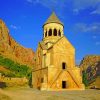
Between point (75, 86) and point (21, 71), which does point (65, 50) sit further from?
point (21, 71)

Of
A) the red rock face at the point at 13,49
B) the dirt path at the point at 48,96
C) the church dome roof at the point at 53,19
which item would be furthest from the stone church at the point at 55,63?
the red rock face at the point at 13,49

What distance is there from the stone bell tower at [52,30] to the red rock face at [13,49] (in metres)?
91.0

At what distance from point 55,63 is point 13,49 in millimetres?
128232

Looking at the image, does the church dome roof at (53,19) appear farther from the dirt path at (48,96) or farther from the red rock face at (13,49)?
the red rock face at (13,49)

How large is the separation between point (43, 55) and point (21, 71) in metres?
59.7

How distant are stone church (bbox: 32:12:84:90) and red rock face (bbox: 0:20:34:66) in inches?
3604

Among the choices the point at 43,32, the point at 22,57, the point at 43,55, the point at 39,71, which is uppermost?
the point at 22,57

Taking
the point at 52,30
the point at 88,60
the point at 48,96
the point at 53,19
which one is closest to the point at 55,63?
the point at 52,30

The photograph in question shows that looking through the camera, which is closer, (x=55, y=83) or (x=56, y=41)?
(x=55, y=83)

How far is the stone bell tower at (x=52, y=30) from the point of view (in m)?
37.3

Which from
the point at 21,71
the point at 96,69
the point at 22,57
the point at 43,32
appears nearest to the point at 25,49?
the point at 22,57

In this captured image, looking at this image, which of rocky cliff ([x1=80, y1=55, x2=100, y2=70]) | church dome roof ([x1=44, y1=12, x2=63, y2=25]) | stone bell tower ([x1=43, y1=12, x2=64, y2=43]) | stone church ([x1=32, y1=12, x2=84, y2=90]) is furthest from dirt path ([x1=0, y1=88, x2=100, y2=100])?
rocky cliff ([x1=80, y1=55, x2=100, y2=70])

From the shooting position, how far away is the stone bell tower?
37.3 metres

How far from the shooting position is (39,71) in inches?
1415
